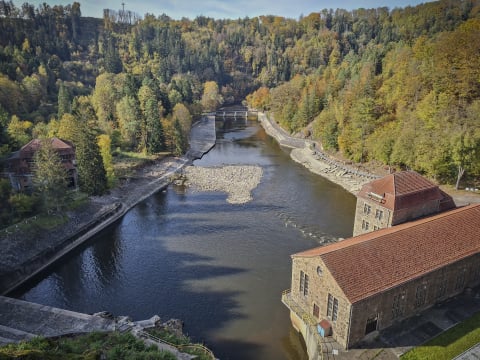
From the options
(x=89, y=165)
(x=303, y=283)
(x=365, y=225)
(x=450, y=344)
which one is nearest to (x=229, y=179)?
(x=89, y=165)

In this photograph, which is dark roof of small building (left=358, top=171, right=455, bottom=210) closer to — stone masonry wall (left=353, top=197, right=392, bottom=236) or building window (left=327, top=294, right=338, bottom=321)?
stone masonry wall (left=353, top=197, right=392, bottom=236)

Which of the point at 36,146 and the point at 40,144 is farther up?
the point at 40,144

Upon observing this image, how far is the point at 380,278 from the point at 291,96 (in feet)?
286

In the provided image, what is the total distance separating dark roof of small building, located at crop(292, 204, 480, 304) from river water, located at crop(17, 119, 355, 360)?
24.4ft

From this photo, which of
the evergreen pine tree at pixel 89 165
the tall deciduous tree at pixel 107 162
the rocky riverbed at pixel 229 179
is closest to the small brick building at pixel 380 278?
the rocky riverbed at pixel 229 179

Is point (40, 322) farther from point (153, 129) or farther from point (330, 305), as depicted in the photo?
point (153, 129)

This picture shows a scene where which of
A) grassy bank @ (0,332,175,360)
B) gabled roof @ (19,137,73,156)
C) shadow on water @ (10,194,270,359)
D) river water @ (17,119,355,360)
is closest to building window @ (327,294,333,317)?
river water @ (17,119,355,360)

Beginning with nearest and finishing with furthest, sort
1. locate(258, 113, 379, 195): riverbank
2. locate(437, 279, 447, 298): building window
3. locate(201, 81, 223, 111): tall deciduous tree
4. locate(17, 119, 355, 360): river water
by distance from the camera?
1. locate(437, 279, 447, 298): building window
2. locate(17, 119, 355, 360): river water
3. locate(258, 113, 379, 195): riverbank
4. locate(201, 81, 223, 111): tall deciduous tree

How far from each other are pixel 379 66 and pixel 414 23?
7036 cm

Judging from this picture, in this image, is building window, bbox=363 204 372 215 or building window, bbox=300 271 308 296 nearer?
building window, bbox=300 271 308 296

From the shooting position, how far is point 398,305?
80.7 feet

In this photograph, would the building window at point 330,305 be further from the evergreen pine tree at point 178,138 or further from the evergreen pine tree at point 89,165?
the evergreen pine tree at point 178,138

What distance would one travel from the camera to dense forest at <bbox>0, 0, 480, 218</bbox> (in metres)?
53.8

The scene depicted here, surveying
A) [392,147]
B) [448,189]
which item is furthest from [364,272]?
[392,147]
